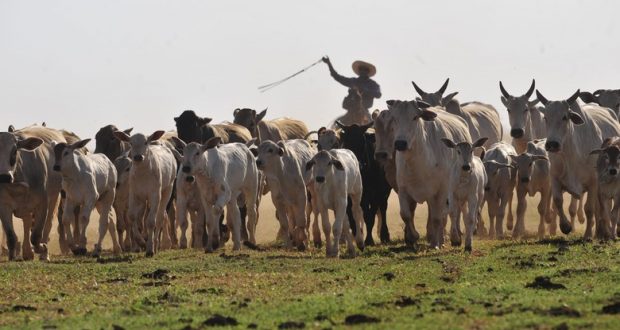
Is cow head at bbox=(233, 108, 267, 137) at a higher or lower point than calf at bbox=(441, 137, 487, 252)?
higher

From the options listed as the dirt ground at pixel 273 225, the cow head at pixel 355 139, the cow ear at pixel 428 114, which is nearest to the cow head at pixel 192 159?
the cow ear at pixel 428 114

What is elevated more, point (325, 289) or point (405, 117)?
point (405, 117)

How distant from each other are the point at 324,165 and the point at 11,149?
16.4 ft

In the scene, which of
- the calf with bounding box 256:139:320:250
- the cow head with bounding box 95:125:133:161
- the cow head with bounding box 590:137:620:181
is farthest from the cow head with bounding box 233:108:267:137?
the cow head with bounding box 590:137:620:181

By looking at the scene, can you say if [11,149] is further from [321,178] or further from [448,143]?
[448,143]

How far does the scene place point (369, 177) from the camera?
25.7m

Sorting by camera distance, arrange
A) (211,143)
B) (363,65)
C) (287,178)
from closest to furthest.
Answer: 1. (211,143)
2. (287,178)
3. (363,65)

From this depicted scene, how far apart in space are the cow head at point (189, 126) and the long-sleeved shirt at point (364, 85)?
439 inches

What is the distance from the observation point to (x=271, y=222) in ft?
128

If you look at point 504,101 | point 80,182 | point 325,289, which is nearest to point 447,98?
point 504,101

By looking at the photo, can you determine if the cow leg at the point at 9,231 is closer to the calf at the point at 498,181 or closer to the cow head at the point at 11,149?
the cow head at the point at 11,149

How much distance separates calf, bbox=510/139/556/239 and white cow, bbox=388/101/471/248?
3143mm

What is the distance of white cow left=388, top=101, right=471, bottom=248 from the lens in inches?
860

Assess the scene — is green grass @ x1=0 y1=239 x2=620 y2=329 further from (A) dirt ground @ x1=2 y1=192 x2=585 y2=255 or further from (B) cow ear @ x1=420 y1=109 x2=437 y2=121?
(A) dirt ground @ x1=2 y1=192 x2=585 y2=255
